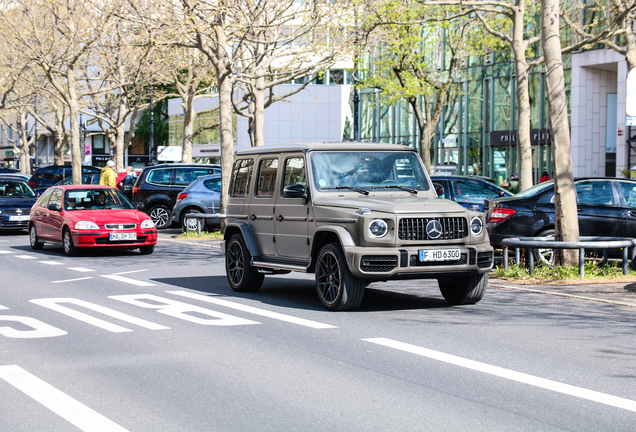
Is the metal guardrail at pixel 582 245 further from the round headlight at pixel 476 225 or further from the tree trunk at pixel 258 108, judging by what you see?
the tree trunk at pixel 258 108

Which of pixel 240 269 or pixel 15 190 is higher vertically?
pixel 15 190

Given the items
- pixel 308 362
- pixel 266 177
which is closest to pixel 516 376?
pixel 308 362

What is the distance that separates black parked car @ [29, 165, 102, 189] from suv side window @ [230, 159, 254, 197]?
3240 centimetres

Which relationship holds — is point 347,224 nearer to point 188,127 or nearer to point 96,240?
point 96,240

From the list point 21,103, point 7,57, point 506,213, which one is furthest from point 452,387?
point 21,103

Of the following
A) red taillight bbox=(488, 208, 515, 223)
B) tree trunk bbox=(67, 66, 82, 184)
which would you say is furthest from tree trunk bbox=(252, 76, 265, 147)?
red taillight bbox=(488, 208, 515, 223)

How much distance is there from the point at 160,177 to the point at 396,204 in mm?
18173

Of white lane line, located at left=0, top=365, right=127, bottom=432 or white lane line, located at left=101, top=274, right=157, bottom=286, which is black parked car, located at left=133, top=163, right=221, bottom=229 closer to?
white lane line, located at left=101, top=274, right=157, bottom=286

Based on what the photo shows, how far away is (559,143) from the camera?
1389 centimetres

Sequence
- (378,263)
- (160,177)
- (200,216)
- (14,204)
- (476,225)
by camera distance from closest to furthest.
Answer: (378,263) → (476,225) → (200,216) → (14,204) → (160,177)

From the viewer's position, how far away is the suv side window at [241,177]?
11969mm

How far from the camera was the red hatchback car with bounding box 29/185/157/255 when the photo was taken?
18.2 meters

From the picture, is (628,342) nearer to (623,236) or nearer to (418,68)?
(623,236)

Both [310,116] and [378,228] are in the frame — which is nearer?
[378,228]
